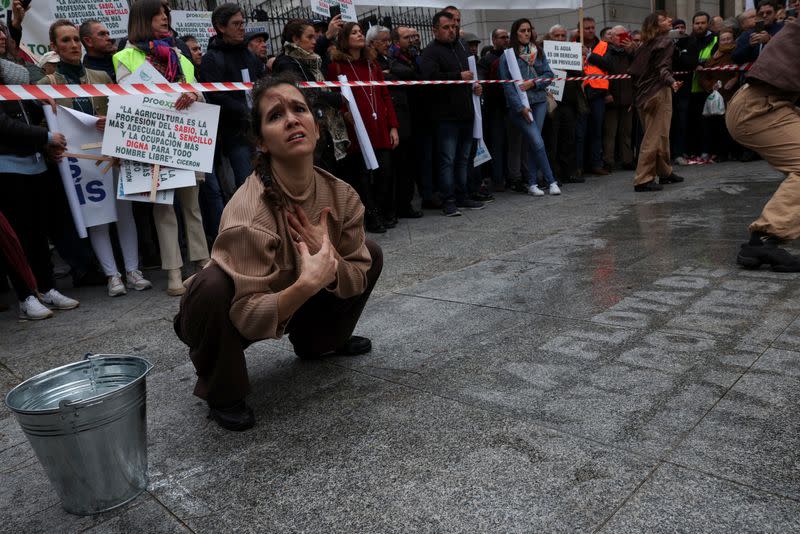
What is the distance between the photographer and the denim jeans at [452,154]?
7664 millimetres

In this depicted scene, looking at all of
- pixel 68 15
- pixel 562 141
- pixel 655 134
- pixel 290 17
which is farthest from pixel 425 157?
pixel 290 17

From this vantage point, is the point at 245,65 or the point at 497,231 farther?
the point at 497,231

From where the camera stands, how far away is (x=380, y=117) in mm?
6855

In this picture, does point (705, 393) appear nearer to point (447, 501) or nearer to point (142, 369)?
point (447, 501)

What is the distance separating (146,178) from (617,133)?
26.2 feet

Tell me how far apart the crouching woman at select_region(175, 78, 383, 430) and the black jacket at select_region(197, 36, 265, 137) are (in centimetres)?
302

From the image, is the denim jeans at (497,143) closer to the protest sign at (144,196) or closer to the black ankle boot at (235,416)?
the protest sign at (144,196)

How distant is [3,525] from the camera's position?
2207 mm

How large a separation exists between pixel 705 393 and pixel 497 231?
3.91 m

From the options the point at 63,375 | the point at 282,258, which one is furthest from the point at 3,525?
the point at 282,258

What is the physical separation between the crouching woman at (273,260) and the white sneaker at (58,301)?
2.66m

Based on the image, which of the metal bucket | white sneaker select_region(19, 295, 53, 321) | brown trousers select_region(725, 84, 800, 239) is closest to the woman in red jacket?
white sneaker select_region(19, 295, 53, 321)

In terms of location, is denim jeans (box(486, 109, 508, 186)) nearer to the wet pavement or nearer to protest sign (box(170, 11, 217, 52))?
protest sign (box(170, 11, 217, 52))

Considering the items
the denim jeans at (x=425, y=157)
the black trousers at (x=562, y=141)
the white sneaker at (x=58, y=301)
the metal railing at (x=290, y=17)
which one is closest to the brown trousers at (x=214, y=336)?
the white sneaker at (x=58, y=301)
